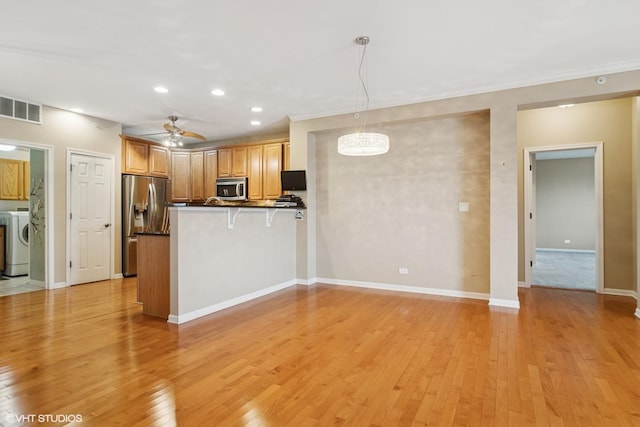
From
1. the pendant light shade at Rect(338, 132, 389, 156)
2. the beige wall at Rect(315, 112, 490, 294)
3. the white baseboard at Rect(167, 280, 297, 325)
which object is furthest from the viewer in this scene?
the beige wall at Rect(315, 112, 490, 294)

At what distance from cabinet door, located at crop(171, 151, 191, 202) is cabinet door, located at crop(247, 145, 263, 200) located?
153 centimetres

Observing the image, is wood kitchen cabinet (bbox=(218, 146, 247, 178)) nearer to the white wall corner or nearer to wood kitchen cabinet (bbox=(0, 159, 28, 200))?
wood kitchen cabinet (bbox=(0, 159, 28, 200))

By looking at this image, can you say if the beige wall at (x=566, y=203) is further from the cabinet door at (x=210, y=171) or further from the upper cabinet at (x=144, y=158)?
the upper cabinet at (x=144, y=158)

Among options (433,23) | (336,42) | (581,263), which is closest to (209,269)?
(336,42)

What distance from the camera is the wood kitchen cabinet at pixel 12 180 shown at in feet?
21.1

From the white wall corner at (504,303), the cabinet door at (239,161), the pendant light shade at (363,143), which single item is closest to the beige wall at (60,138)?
the cabinet door at (239,161)

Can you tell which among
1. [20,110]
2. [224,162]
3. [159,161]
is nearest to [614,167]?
[224,162]

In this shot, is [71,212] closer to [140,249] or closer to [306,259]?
[140,249]

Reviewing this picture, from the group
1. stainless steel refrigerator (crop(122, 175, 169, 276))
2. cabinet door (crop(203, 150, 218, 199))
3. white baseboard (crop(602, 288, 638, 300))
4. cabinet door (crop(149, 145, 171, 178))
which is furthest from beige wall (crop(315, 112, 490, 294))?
cabinet door (crop(149, 145, 171, 178))

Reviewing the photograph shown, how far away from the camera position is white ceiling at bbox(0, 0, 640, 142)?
2.59 meters

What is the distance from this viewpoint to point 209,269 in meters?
3.85

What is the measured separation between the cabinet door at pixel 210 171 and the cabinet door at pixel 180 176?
0.39 m

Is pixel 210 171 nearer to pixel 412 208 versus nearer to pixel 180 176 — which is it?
pixel 180 176

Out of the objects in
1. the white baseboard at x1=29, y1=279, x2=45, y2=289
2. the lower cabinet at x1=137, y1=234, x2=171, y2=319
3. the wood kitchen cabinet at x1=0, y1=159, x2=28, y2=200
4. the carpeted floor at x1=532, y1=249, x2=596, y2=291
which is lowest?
the carpeted floor at x1=532, y1=249, x2=596, y2=291
